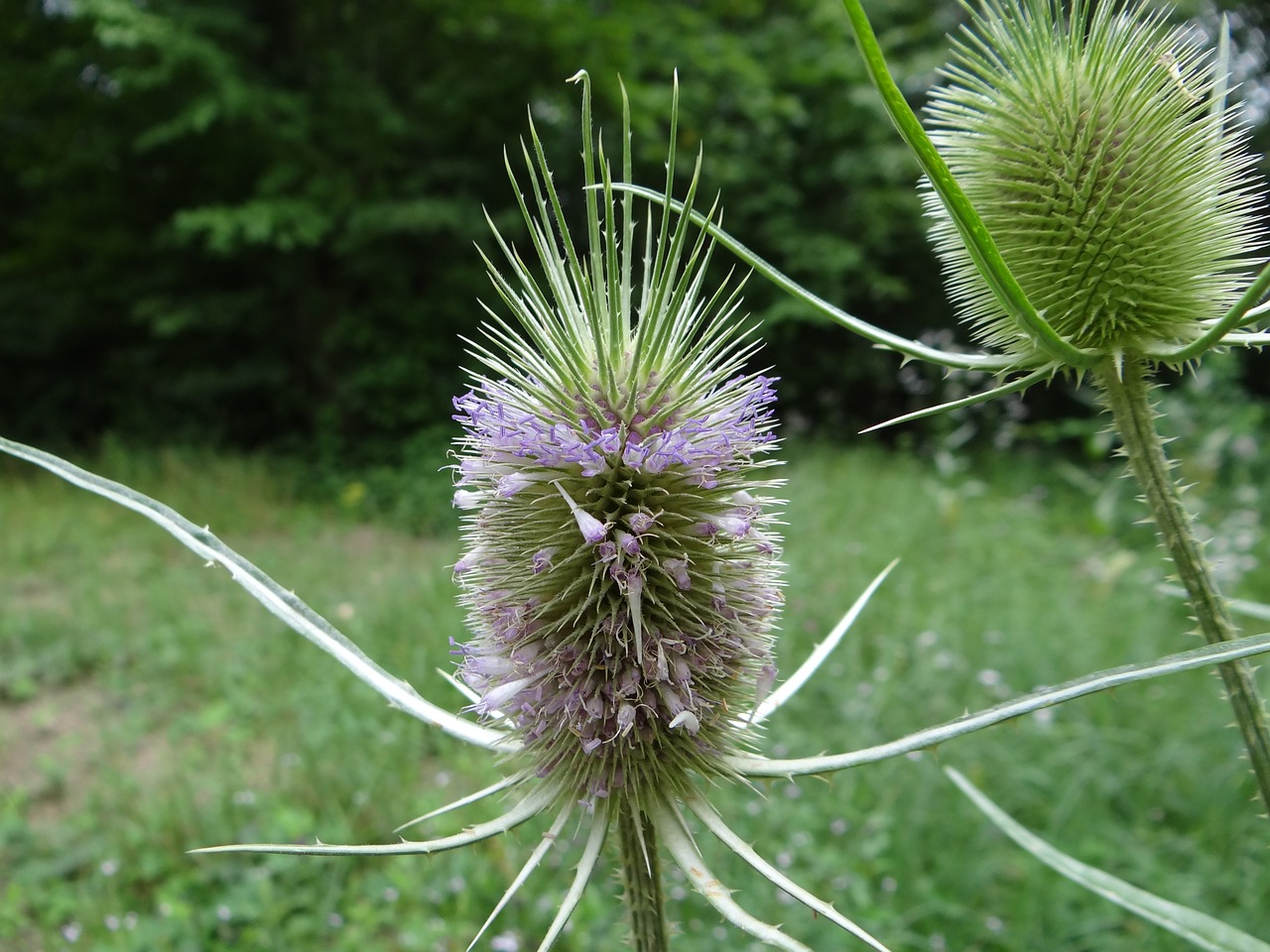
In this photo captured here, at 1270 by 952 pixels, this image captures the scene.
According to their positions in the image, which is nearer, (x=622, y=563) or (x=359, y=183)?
(x=622, y=563)

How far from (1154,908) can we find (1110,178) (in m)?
1.00

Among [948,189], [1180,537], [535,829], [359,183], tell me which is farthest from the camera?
[359,183]

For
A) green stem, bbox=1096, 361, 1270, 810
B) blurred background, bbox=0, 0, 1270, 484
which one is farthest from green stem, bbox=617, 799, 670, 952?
blurred background, bbox=0, 0, 1270, 484

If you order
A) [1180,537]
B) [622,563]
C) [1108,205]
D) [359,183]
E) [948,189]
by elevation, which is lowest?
[622,563]

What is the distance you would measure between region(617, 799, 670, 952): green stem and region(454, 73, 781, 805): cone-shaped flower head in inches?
1.5

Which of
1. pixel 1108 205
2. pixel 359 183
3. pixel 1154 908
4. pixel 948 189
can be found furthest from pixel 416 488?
pixel 948 189

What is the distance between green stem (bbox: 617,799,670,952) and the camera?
44.3 inches

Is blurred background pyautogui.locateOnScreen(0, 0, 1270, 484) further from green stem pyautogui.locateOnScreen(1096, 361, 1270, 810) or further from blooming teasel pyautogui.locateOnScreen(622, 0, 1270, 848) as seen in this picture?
green stem pyautogui.locateOnScreen(1096, 361, 1270, 810)

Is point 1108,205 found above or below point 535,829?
above

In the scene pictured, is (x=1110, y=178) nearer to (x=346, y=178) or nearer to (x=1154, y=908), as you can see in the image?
(x=1154, y=908)

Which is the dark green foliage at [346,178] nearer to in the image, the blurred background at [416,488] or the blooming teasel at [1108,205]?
the blurred background at [416,488]

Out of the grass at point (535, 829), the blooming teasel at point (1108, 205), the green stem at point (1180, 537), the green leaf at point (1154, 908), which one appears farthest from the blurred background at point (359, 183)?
the green leaf at point (1154, 908)

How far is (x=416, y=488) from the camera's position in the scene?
8.31 meters

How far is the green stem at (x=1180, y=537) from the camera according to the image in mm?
1059
